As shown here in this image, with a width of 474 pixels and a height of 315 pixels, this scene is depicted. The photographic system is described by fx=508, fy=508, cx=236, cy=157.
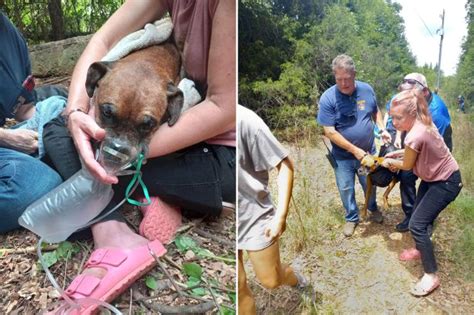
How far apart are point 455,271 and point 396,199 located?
22cm

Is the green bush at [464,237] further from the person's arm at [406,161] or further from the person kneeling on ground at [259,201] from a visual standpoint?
the person kneeling on ground at [259,201]

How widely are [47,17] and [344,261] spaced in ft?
3.17

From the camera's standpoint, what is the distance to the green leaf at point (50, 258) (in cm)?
118

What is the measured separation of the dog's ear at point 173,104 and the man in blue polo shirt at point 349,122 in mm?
332

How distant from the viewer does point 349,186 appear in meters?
1.21

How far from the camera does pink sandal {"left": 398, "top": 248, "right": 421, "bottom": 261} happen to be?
119 cm

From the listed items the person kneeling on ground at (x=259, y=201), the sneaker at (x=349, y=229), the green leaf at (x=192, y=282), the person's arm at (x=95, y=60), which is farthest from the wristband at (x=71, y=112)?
the sneaker at (x=349, y=229)

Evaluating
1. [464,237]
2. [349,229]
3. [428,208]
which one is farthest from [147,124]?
[464,237]

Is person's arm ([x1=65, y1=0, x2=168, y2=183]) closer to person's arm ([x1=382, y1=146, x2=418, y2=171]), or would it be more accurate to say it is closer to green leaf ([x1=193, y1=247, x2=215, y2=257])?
green leaf ([x1=193, y1=247, x2=215, y2=257])

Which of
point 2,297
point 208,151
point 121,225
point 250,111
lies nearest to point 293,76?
point 250,111

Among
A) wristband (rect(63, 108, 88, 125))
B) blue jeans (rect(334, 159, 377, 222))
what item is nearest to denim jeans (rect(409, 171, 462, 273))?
blue jeans (rect(334, 159, 377, 222))

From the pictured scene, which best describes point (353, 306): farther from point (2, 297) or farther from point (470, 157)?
point (2, 297)

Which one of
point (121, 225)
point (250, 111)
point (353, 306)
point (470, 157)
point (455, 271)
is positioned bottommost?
point (353, 306)

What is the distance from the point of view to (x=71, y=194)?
119cm
